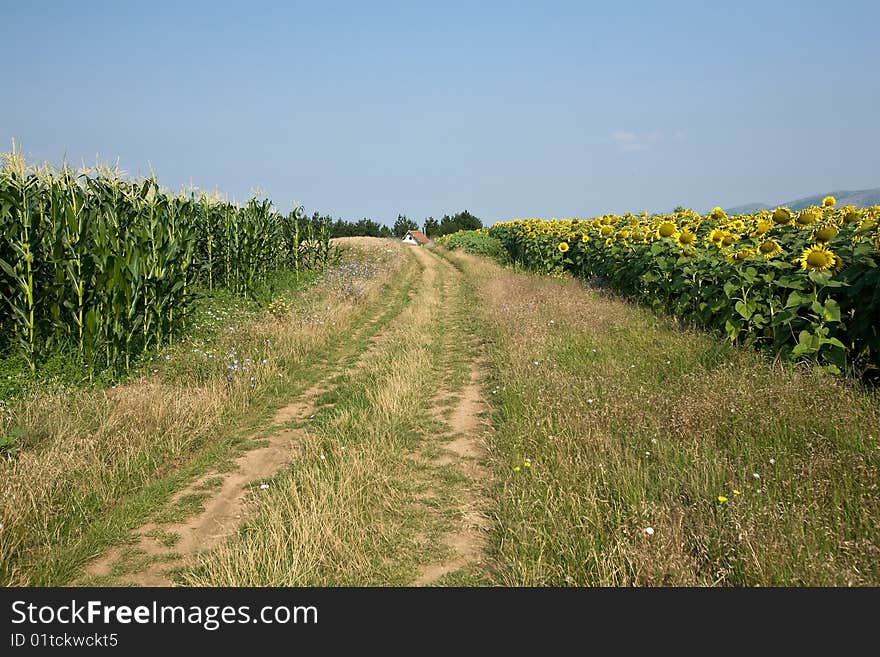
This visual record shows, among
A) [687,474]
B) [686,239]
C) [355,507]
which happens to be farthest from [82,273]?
[686,239]

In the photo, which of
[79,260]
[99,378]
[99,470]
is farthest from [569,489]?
[79,260]

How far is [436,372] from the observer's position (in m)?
9.02

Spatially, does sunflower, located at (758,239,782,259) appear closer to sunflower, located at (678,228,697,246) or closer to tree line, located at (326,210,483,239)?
sunflower, located at (678,228,697,246)

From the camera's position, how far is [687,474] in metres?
4.54

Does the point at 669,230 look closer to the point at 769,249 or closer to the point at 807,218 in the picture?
the point at 807,218

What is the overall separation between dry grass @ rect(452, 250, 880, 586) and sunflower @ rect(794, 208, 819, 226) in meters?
2.70

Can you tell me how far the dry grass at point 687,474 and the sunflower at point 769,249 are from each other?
1.51 meters

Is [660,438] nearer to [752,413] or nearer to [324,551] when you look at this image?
[752,413]

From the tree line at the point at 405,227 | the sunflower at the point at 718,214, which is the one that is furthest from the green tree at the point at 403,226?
the sunflower at the point at 718,214

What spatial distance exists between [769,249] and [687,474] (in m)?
4.82

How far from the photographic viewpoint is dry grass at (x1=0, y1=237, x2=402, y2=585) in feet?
13.9

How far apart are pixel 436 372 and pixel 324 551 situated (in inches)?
206

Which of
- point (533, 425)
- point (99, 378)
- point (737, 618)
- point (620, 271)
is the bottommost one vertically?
point (737, 618)

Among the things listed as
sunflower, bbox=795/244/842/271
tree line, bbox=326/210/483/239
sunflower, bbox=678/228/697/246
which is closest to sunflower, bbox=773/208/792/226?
sunflower, bbox=678/228/697/246
